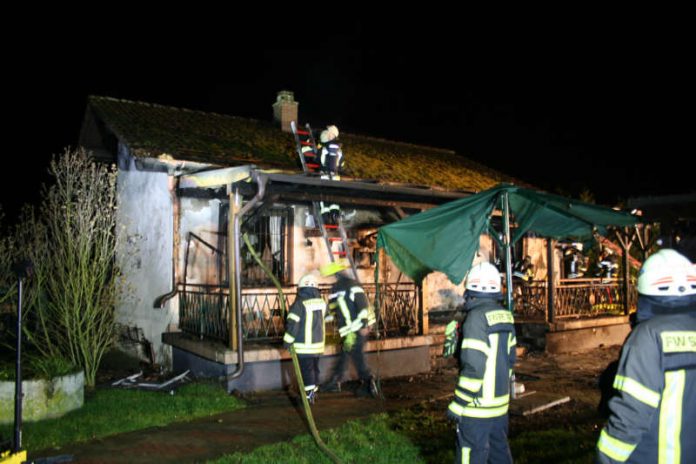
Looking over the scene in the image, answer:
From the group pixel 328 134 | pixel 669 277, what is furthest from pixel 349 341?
pixel 669 277

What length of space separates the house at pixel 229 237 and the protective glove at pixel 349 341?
0.36 metres

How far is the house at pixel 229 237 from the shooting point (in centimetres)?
820

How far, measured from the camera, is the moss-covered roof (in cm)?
1005

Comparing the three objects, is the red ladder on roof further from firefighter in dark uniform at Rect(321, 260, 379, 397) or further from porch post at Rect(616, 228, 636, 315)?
porch post at Rect(616, 228, 636, 315)

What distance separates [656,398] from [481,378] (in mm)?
1356

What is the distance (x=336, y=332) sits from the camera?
9.83 metres

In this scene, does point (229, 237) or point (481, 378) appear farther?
point (229, 237)

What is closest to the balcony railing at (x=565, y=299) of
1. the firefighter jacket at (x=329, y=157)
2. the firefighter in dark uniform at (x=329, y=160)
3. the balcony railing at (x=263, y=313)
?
the balcony railing at (x=263, y=313)

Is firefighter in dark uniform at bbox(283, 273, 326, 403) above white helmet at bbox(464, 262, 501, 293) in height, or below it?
below

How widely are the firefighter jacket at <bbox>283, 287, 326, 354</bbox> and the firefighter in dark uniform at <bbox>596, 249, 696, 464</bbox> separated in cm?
478

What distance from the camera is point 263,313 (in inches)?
363

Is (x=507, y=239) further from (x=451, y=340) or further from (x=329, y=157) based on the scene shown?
(x=329, y=157)

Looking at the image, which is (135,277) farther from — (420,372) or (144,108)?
(420,372)

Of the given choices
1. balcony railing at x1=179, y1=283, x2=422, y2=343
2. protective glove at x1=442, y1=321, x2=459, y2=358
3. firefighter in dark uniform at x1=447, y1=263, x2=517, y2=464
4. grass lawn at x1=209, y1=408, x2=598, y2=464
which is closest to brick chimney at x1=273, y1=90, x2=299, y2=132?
balcony railing at x1=179, y1=283, x2=422, y2=343
